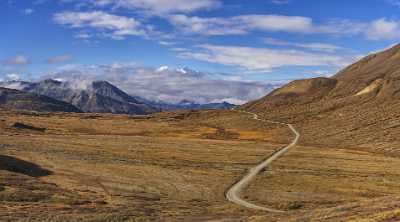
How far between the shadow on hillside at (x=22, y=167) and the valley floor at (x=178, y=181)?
0.14 meters

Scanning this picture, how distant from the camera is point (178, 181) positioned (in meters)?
75.6

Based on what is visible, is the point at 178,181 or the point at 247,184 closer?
the point at 247,184

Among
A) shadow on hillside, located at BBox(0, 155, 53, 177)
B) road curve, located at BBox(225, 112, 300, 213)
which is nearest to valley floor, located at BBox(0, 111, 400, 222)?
Result: shadow on hillside, located at BBox(0, 155, 53, 177)

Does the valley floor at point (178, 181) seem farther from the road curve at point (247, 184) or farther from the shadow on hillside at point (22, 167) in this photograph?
the road curve at point (247, 184)

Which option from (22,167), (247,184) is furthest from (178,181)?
(22,167)

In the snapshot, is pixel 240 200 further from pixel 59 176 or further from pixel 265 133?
pixel 265 133

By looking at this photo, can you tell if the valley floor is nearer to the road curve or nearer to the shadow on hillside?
the shadow on hillside

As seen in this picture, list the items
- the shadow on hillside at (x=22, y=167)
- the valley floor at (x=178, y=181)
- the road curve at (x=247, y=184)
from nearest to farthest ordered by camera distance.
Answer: the valley floor at (x=178, y=181) < the road curve at (x=247, y=184) < the shadow on hillside at (x=22, y=167)

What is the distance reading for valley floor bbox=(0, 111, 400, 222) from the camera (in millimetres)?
47719

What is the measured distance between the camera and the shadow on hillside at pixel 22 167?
74.7 m

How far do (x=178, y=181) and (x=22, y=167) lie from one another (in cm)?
2292

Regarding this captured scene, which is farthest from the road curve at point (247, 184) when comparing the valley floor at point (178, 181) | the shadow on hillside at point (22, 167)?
the shadow on hillside at point (22, 167)

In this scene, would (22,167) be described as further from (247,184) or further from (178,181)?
(247,184)

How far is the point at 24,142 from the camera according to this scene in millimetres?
111812
